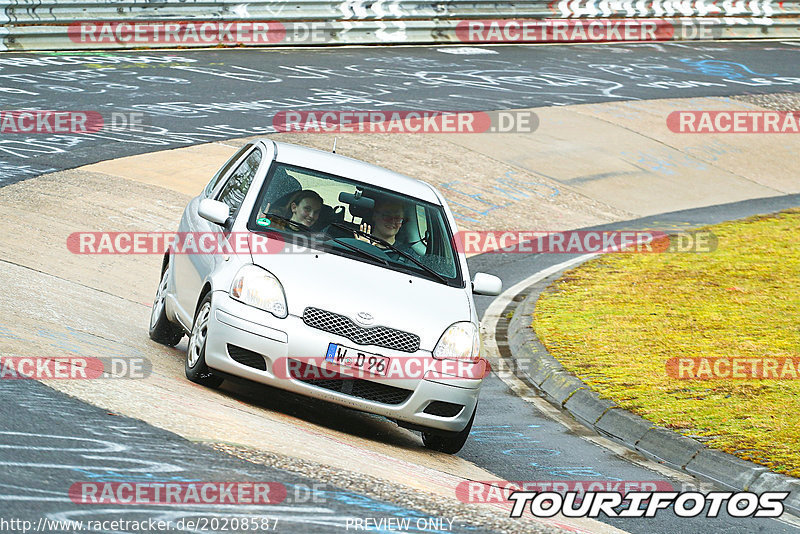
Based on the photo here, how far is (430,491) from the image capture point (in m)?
5.84

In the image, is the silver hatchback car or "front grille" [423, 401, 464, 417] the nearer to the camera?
the silver hatchback car

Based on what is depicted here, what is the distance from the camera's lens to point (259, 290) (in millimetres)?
6984

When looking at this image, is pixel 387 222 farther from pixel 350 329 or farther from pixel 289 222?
pixel 350 329

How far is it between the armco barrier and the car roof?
13.6 m

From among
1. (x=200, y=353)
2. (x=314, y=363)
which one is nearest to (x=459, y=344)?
(x=314, y=363)

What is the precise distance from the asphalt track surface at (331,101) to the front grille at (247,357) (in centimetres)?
106

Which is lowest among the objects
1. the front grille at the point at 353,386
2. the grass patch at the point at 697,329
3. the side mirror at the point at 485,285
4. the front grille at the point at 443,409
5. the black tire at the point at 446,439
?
the grass patch at the point at 697,329

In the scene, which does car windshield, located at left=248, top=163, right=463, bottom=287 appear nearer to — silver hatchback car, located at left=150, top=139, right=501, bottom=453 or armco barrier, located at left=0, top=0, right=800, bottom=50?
silver hatchback car, located at left=150, top=139, right=501, bottom=453

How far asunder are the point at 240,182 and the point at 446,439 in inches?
94.8

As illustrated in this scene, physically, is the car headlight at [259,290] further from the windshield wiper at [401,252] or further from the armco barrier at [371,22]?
the armco barrier at [371,22]

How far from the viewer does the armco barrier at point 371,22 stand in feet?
69.9

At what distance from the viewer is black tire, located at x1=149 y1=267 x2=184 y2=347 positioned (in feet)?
28.6

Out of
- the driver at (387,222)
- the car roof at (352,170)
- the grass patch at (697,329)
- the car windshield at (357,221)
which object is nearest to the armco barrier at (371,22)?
the grass patch at (697,329)

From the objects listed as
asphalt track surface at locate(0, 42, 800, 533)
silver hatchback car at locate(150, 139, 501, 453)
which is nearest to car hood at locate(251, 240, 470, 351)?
silver hatchback car at locate(150, 139, 501, 453)
